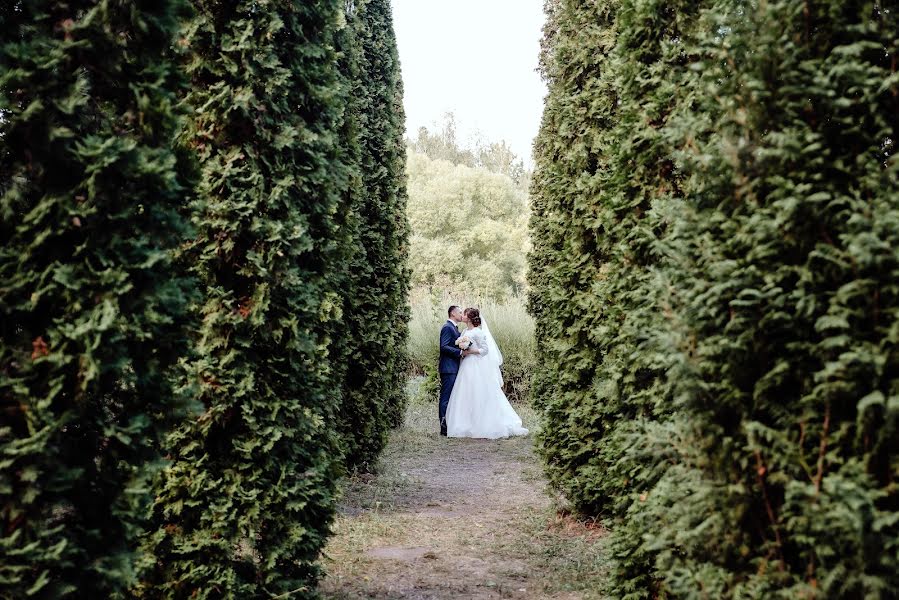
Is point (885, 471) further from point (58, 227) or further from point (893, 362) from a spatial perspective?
point (58, 227)

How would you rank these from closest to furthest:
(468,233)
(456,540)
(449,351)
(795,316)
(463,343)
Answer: (795,316) < (456,540) < (449,351) < (463,343) < (468,233)

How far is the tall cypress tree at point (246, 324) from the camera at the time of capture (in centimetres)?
416

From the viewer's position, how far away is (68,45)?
2.68m

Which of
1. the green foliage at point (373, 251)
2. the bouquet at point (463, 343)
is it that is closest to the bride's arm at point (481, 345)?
the bouquet at point (463, 343)

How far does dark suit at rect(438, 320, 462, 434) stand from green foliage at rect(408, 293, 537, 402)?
10.1ft

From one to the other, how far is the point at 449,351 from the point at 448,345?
0.14m

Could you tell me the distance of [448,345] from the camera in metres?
13.8

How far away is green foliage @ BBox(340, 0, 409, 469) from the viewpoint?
29.3 ft

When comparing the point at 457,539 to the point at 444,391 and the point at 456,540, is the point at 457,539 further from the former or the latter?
the point at 444,391

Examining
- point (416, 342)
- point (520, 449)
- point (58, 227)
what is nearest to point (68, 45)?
point (58, 227)

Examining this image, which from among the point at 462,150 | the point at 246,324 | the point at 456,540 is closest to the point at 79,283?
the point at 246,324

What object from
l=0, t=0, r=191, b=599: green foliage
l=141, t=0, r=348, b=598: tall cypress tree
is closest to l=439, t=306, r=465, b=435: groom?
l=141, t=0, r=348, b=598: tall cypress tree

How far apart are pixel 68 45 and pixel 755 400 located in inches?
111

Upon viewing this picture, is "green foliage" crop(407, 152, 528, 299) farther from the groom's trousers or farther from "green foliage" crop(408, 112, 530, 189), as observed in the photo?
the groom's trousers
